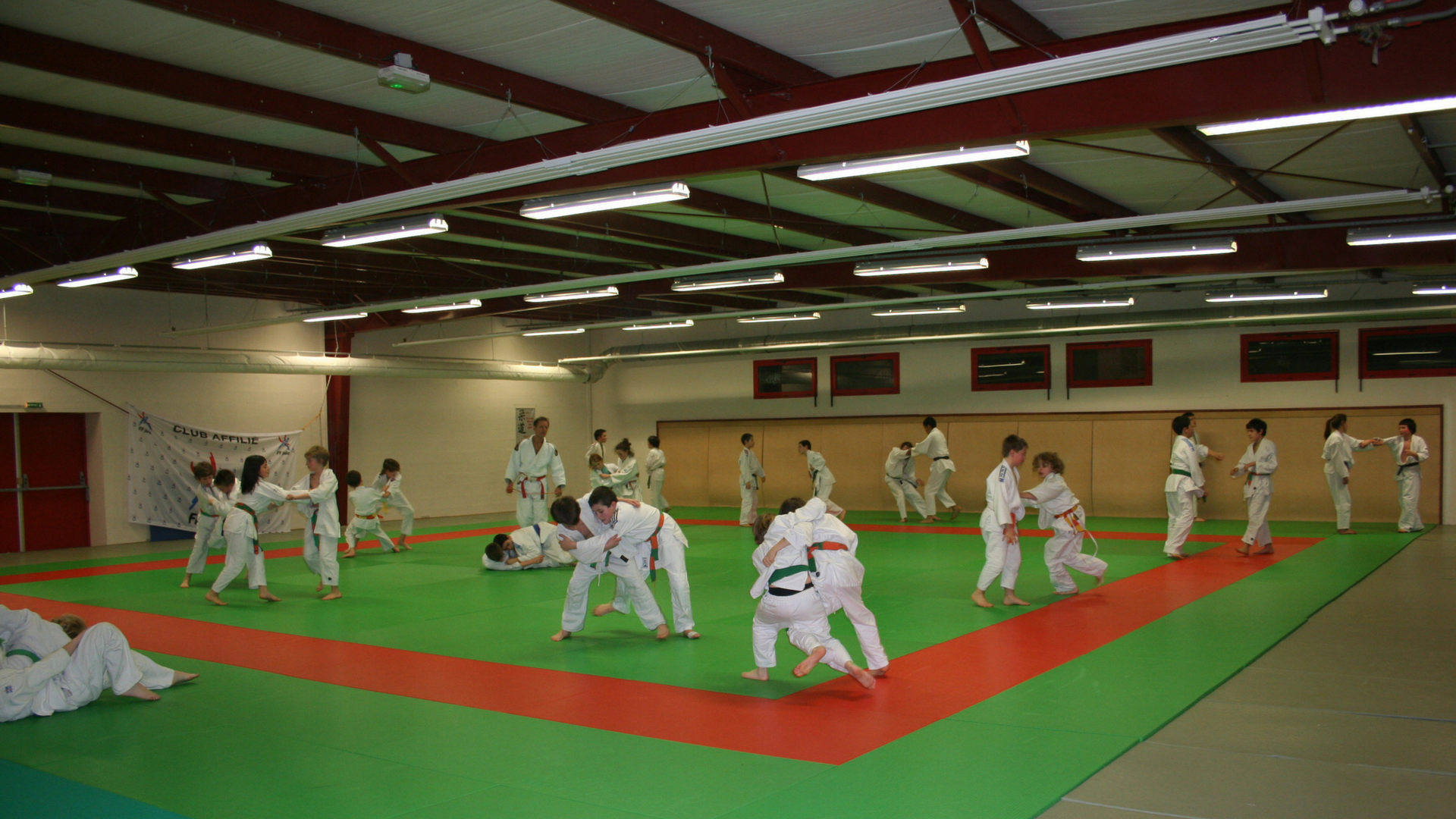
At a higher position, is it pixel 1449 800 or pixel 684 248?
pixel 684 248

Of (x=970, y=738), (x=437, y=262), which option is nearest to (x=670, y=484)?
(x=437, y=262)

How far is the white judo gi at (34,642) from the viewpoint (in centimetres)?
573

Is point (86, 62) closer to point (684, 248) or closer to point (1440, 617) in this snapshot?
point (684, 248)

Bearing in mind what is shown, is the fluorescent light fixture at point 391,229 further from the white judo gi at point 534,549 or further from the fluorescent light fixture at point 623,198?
the white judo gi at point 534,549

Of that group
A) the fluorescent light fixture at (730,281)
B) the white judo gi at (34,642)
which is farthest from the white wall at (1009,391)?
the white judo gi at (34,642)

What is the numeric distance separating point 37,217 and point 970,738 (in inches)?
445

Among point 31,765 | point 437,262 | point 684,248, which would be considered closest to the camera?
point 31,765

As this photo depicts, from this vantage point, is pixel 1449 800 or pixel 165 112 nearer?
pixel 1449 800

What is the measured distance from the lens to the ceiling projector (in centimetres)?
583

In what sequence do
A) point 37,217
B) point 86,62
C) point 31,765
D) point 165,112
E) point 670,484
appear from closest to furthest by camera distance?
1. point 31,765
2. point 86,62
3. point 165,112
4. point 37,217
5. point 670,484

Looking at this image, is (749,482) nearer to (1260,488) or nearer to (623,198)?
(1260,488)

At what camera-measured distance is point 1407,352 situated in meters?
15.1

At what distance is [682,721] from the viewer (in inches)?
210

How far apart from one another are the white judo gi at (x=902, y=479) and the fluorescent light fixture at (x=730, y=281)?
18.9 feet
